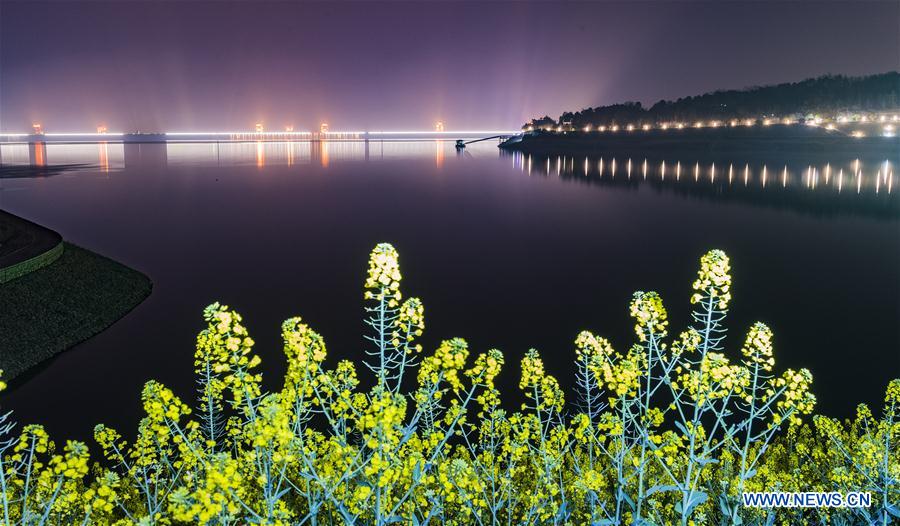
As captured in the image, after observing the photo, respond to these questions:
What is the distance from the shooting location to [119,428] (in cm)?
1661

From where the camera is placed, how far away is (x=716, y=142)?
14138 cm

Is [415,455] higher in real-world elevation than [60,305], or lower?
higher

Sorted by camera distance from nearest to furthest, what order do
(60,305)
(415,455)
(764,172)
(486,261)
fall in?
1. (415,455)
2. (60,305)
3. (486,261)
4. (764,172)

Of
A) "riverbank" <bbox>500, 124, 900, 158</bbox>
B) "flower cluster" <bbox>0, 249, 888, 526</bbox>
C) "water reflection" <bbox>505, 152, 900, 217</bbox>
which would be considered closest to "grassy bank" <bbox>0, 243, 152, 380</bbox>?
"flower cluster" <bbox>0, 249, 888, 526</bbox>

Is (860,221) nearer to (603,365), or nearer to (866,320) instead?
(866,320)

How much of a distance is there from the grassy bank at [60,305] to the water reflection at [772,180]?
2174 inches

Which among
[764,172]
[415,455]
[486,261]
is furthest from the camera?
[764,172]

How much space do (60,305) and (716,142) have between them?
Answer: 140 metres

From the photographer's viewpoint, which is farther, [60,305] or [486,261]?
[486,261]

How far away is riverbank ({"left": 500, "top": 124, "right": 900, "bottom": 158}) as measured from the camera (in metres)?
122

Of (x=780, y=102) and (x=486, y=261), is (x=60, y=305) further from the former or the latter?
(x=780, y=102)

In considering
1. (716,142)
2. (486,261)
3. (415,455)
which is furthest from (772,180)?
(415,455)

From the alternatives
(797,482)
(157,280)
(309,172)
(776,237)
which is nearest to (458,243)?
(157,280)

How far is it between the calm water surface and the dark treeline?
6625cm
